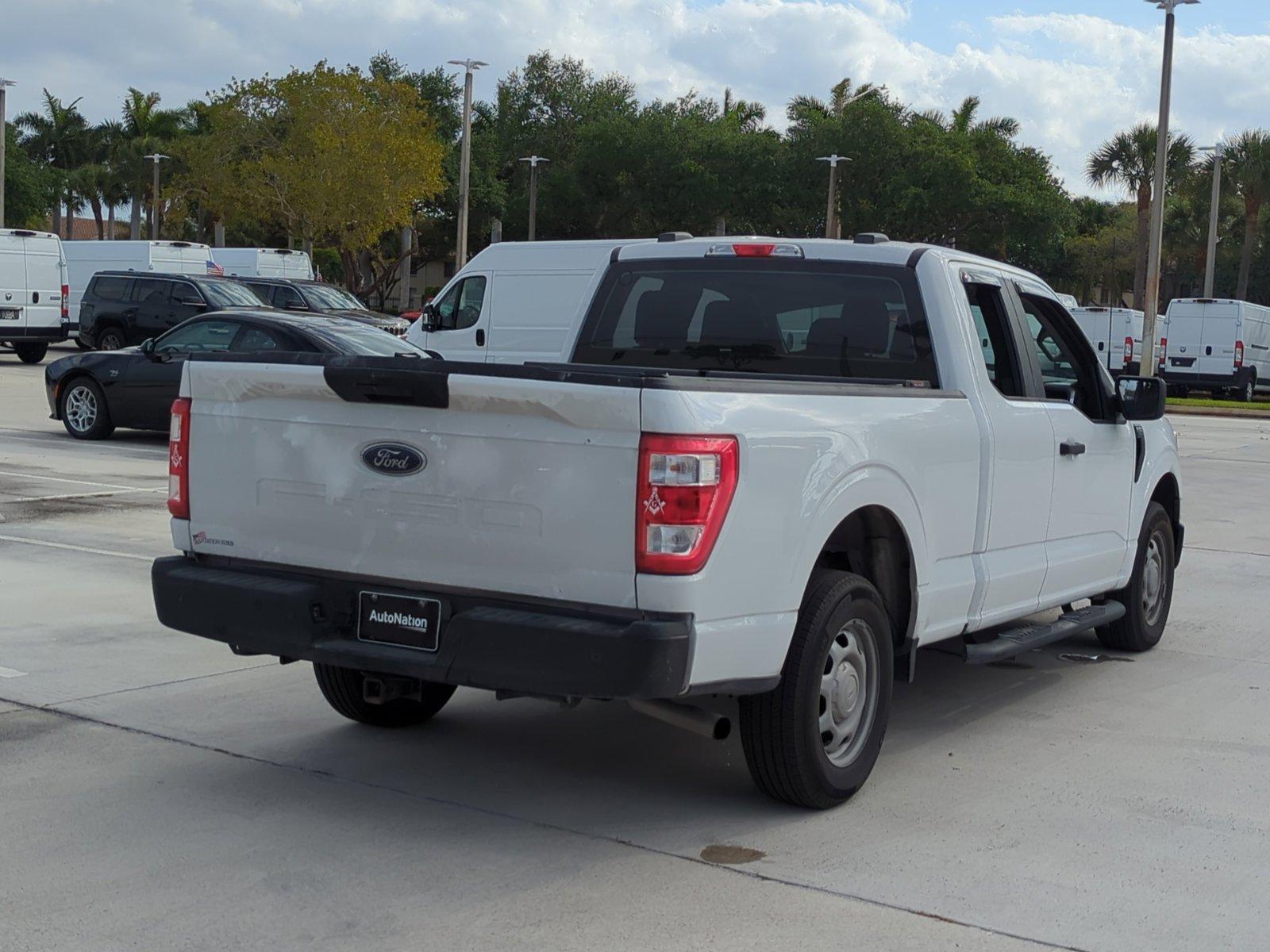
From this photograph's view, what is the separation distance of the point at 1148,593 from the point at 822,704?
3.75m

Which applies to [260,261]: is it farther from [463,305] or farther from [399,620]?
[399,620]

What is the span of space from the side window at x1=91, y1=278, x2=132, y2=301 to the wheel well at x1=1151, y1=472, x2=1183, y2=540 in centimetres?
2622

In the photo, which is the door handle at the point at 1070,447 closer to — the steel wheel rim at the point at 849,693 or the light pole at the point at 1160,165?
the steel wheel rim at the point at 849,693

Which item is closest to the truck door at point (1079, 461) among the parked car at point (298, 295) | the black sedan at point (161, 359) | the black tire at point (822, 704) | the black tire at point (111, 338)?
the black tire at point (822, 704)

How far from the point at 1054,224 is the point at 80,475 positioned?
5343cm

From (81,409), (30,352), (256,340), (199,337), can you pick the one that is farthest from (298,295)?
(256,340)

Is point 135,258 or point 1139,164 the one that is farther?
point 1139,164

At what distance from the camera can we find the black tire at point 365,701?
630cm

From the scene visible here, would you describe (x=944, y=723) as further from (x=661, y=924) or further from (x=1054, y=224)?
(x=1054, y=224)

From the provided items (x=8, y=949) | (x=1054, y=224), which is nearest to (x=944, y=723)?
(x=8, y=949)

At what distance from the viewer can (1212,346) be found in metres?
36.5

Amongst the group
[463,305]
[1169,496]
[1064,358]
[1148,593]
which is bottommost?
[1148,593]

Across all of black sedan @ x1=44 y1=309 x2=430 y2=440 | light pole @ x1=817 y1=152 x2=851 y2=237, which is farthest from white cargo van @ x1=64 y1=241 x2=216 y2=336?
light pole @ x1=817 y1=152 x2=851 y2=237

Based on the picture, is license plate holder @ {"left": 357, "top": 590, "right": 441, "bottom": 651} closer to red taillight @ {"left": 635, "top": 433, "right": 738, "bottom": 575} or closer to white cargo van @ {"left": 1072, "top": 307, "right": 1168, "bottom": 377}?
red taillight @ {"left": 635, "top": 433, "right": 738, "bottom": 575}
